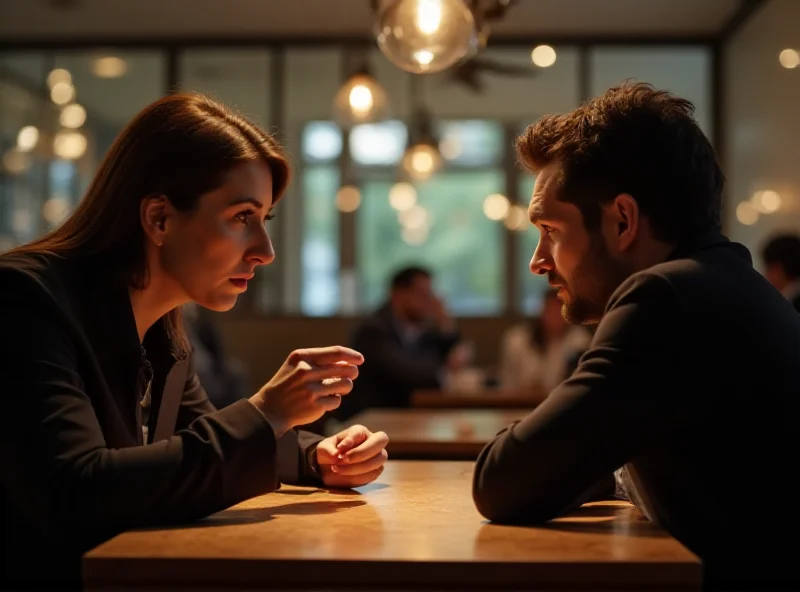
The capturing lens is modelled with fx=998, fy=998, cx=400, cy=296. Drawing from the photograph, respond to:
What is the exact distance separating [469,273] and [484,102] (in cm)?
184

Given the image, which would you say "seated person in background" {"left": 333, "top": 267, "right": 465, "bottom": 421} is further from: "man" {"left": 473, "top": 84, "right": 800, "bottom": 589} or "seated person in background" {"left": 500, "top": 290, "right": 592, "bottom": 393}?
"man" {"left": 473, "top": 84, "right": 800, "bottom": 589}

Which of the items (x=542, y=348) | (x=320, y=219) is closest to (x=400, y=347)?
(x=542, y=348)

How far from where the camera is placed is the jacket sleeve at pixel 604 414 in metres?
1.29

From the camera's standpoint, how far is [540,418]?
4.33 feet

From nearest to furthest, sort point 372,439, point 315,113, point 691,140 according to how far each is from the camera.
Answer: point 691,140
point 372,439
point 315,113

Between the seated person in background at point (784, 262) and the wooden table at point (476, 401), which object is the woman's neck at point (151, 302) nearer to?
the wooden table at point (476, 401)

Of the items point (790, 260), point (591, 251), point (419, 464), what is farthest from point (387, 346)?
point (591, 251)

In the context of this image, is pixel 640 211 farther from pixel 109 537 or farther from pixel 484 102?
pixel 484 102

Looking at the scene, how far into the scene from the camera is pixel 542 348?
7.22 m

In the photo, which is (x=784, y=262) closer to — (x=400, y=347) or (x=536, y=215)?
(x=400, y=347)

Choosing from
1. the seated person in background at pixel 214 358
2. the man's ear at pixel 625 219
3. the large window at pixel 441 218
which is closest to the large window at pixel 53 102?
the large window at pixel 441 218

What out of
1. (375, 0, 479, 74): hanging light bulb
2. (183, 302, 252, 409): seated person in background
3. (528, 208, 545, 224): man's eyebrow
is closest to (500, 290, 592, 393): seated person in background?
(183, 302, 252, 409): seated person in background

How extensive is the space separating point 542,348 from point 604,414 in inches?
236

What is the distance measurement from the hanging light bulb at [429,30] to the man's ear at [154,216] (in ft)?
2.88
